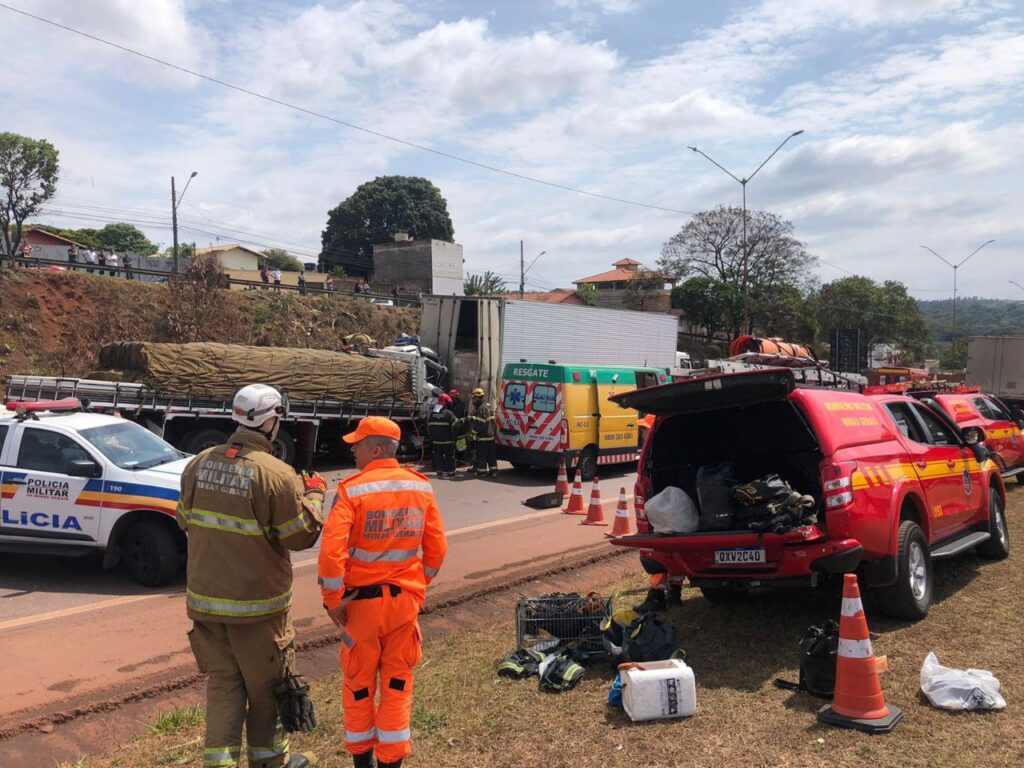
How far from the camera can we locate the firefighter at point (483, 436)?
14711mm

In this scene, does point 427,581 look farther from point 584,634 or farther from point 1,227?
point 1,227

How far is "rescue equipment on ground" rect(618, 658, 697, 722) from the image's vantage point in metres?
4.19

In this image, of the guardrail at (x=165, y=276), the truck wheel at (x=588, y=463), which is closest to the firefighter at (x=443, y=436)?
the truck wheel at (x=588, y=463)

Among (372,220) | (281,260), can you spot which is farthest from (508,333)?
(281,260)

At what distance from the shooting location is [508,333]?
1723 centimetres

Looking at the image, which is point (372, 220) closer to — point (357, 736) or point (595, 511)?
point (595, 511)

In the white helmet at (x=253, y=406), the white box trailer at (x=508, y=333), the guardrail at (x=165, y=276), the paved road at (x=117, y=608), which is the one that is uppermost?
the guardrail at (x=165, y=276)

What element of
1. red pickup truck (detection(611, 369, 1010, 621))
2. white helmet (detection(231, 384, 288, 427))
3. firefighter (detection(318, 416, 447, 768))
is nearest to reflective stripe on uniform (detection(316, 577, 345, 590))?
firefighter (detection(318, 416, 447, 768))

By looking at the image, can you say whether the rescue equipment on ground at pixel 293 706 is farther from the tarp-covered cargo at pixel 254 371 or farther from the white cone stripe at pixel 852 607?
the tarp-covered cargo at pixel 254 371

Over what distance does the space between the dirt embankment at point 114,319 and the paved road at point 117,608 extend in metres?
15.3

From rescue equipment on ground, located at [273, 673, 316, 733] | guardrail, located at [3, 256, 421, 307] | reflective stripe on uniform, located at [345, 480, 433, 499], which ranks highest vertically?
guardrail, located at [3, 256, 421, 307]

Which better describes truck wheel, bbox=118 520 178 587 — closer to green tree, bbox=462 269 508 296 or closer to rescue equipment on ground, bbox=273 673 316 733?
rescue equipment on ground, bbox=273 673 316 733

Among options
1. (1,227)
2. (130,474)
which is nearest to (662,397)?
(130,474)

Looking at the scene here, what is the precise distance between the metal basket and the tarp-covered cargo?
366 inches
